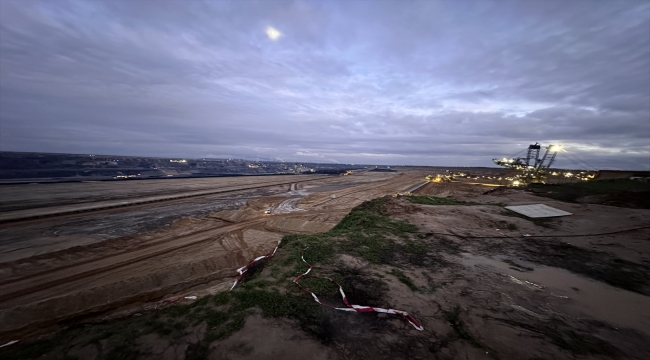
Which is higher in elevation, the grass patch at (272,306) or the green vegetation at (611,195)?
the green vegetation at (611,195)

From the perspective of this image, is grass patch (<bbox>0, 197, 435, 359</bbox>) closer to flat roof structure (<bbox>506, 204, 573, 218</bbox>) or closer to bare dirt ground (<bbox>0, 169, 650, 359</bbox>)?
bare dirt ground (<bbox>0, 169, 650, 359</bbox>)

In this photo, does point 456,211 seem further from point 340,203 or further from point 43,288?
point 43,288

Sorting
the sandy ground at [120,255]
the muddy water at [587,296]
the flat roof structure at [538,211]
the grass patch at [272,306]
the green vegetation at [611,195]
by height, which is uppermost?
the green vegetation at [611,195]

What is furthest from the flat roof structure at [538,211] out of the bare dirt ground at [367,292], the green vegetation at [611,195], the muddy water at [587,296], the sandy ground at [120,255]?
the sandy ground at [120,255]

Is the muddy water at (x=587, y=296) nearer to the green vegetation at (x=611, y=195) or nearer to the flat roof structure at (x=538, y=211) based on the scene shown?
the flat roof structure at (x=538, y=211)

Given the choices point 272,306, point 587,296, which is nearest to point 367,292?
point 272,306

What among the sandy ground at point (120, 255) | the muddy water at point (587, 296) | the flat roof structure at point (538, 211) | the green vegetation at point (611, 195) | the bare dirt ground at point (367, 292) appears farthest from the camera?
the green vegetation at point (611, 195)

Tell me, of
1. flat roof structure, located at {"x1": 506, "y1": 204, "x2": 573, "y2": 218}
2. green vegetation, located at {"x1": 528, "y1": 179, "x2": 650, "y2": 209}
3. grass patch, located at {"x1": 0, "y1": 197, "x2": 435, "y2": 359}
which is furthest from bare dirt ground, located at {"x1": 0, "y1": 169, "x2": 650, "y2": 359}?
green vegetation, located at {"x1": 528, "y1": 179, "x2": 650, "y2": 209}
